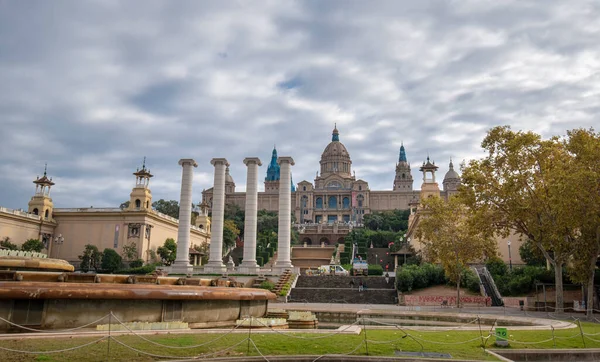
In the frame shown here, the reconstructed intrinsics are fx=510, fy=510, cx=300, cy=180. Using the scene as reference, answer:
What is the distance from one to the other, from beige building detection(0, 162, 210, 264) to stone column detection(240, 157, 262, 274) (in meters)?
23.8

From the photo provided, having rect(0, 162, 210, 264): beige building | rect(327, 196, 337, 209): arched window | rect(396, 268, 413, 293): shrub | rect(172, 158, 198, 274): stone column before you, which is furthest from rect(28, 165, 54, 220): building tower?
rect(327, 196, 337, 209): arched window

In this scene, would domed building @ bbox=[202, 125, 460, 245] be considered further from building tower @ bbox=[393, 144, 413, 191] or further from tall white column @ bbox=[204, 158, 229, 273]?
tall white column @ bbox=[204, 158, 229, 273]

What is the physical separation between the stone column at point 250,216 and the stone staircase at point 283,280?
10.1 ft

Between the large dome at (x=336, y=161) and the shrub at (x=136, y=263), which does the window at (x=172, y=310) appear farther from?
the large dome at (x=336, y=161)

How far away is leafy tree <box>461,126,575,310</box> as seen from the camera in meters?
30.3

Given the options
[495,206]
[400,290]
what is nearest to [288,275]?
[400,290]

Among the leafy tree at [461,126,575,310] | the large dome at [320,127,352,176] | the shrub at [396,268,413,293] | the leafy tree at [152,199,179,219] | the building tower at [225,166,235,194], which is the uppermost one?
the large dome at [320,127,352,176]

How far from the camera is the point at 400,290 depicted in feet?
140

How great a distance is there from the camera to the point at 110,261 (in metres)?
62.3

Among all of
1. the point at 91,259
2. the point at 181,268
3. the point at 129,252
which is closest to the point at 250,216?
the point at 181,268

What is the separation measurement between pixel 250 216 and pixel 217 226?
3420mm

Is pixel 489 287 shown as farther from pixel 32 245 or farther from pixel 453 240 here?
pixel 32 245

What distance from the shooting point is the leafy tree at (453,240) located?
38281 millimetres

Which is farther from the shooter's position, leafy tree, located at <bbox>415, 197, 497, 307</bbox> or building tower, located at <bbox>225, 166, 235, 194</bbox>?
building tower, located at <bbox>225, 166, 235, 194</bbox>
